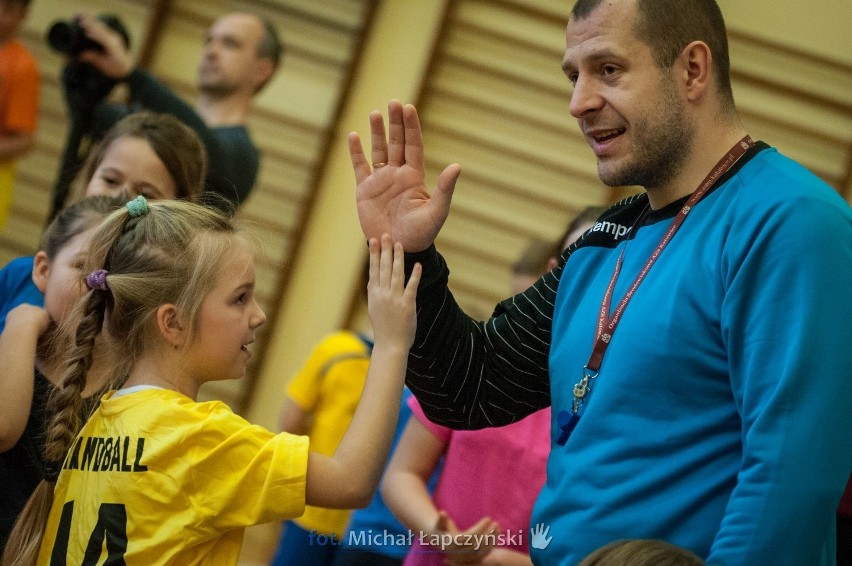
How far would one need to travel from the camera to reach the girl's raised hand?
1680 millimetres

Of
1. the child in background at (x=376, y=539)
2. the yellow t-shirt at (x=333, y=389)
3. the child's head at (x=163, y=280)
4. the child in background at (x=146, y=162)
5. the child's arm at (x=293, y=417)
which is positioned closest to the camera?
the child's head at (x=163, y=280)

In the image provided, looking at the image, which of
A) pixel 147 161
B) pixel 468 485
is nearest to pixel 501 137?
pixel 147 161

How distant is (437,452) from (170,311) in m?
0.94

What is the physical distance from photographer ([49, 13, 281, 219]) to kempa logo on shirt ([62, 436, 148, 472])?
2.58 ft

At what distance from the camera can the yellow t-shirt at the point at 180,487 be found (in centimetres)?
159

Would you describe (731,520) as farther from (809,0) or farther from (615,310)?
(809,0)

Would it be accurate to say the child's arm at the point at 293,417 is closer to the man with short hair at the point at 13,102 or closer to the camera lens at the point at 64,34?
the camera lens at the point at 64,34

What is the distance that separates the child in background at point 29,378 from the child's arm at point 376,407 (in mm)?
520

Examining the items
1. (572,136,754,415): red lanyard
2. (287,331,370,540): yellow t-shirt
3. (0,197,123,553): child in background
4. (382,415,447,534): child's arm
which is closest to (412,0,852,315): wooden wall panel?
Answer: (287,331,370,540): yellow t-shirt

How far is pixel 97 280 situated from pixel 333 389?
1403 millimetres

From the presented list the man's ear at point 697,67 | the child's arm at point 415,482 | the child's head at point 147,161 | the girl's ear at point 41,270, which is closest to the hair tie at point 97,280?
the girl's ear at point 41,270

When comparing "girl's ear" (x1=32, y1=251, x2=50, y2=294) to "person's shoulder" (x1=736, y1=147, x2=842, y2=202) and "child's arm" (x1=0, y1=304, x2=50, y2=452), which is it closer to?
"child's arm" (x1=0, y1=304, x2=50, y2=452)

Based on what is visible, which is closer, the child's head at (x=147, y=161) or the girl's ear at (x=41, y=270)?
the girl's ear at (x=41, y=270)

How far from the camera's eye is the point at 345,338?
3236mm
